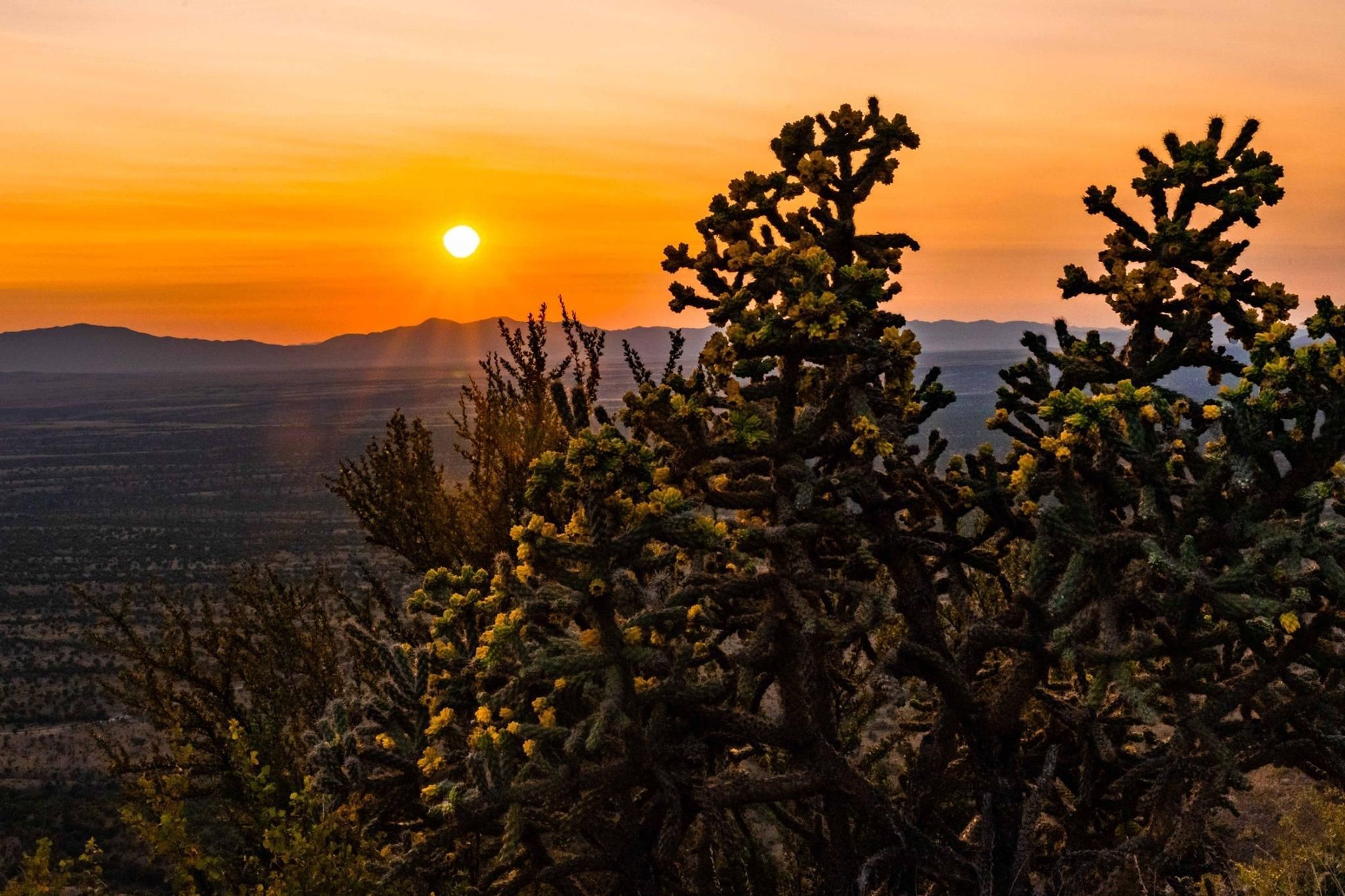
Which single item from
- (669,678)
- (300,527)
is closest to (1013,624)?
(669,678)

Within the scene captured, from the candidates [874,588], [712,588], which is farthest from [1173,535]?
[712,588]

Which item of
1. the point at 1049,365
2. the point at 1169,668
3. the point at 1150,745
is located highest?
the point at 1049,365

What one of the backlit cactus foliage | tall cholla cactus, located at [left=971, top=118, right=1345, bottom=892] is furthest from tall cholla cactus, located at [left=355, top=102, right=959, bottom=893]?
tall cholla cactus, located at [left=971, top=118, right=1345, bottom=892]

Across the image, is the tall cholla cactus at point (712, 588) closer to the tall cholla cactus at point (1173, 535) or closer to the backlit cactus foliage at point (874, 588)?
the backlit cactus foliage at point (874, 588)

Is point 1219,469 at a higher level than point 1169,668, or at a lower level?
higher

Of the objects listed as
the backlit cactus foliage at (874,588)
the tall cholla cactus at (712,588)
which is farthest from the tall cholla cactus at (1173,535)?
the tall cholla cactus at (712,588)

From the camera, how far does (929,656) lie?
657 centimetres

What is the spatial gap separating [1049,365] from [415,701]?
5189 millimetres

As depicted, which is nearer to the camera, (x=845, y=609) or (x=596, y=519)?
(x=596, y=519)

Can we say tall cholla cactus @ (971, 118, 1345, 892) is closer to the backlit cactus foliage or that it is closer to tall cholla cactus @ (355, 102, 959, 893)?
the backlit cactus foliage

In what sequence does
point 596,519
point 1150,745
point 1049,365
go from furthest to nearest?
point 1150,745 < point 1049,365 < point 596,519

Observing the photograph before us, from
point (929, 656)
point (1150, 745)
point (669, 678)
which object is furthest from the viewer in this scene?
point (1150, 745)

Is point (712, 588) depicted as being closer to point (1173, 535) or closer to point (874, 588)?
point (874, 588)

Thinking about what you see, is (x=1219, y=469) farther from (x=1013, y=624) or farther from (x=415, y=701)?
(x=415, y=701)
